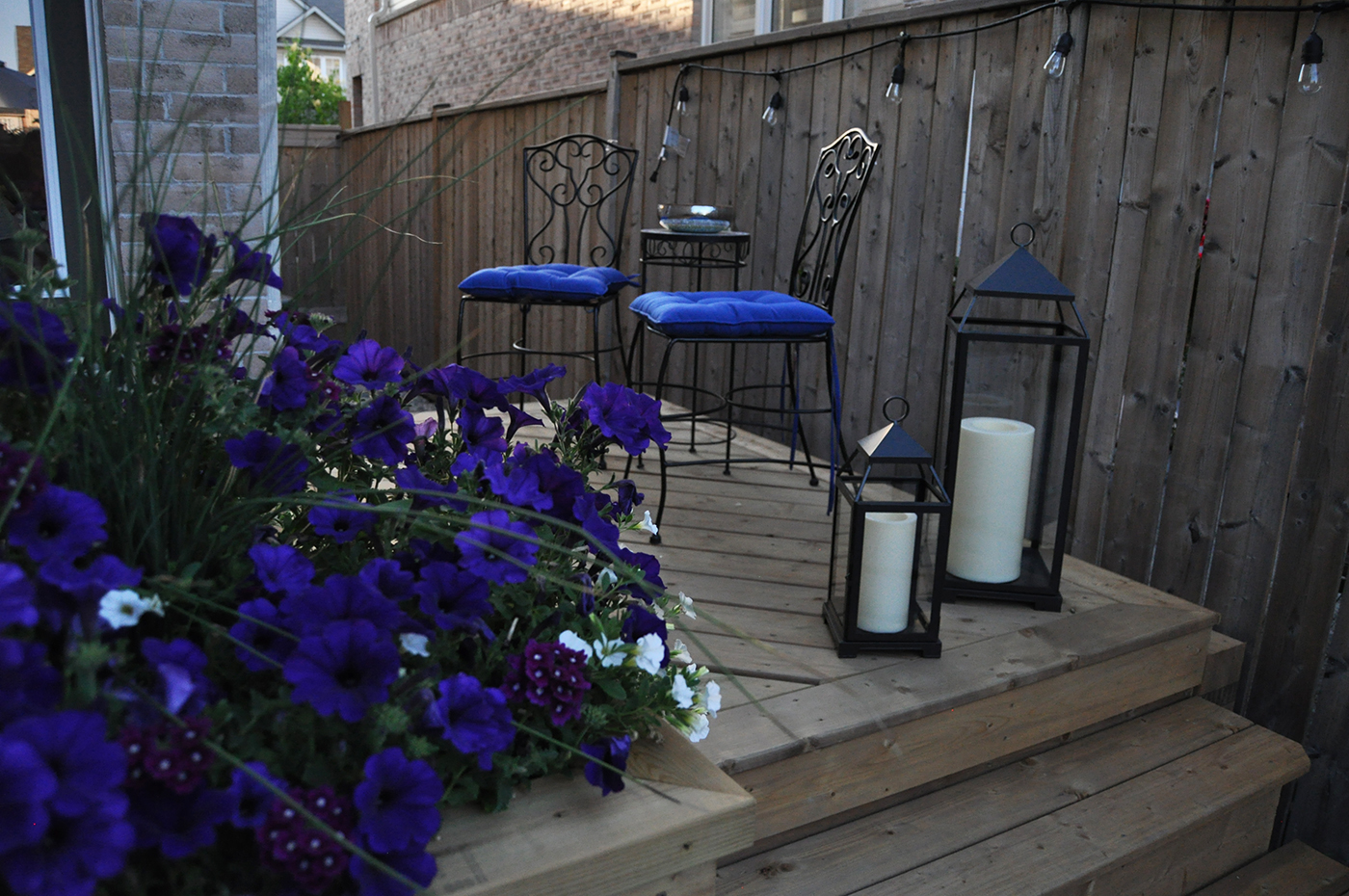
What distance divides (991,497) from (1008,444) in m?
0.11

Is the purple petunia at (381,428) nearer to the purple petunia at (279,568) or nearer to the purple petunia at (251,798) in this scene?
the purple petunia at (279,568)

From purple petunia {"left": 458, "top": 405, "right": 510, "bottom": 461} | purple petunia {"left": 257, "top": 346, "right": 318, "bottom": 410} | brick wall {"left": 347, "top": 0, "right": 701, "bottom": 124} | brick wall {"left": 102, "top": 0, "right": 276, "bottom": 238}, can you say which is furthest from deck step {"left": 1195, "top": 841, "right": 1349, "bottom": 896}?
brick wall {"left": 347, "top": 0, "right": 701, "bottom": 124}

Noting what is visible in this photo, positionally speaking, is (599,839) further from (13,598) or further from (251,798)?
(13,598)

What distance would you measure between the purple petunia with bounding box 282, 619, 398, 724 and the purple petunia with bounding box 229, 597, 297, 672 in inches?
2.7

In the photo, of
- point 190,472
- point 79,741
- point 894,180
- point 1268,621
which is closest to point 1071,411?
point 1268,621

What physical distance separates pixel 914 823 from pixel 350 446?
1167mm

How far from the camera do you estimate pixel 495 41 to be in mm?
8164

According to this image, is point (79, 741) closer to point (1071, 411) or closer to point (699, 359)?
point (1071, 411)

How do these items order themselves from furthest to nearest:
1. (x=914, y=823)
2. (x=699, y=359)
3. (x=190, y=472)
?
(x=699, y=359), (x=914, y=823), (x=190, y=472)

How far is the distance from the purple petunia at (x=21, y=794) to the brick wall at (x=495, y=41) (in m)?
4.13

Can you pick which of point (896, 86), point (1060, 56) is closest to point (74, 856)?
point (1060, 56)

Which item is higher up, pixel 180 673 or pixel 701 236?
pixel 701 236

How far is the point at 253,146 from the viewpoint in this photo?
8.01 feet

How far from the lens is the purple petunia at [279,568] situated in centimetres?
76
